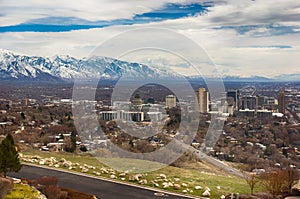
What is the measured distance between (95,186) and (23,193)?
241 cm

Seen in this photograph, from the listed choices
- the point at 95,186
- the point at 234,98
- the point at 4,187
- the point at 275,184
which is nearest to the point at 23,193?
the point at 4,187

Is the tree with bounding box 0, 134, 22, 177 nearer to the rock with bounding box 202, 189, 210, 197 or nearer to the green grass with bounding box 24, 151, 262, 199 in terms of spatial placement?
the green grass with bounding box 24, 151, 262, 199

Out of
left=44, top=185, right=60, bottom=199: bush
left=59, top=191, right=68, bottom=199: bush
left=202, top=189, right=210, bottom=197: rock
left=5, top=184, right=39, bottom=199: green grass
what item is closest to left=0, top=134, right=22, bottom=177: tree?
left=5, top=184, right=39, bottom=199: green grass

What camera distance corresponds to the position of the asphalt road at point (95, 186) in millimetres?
8492

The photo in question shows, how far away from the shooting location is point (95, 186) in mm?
9148

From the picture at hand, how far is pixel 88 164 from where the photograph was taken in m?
11.5

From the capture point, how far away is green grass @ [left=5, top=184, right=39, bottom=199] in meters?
6.69

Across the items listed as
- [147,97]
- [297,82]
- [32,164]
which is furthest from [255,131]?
[297,82]

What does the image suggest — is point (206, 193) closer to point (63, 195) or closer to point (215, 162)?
point (63, 195)

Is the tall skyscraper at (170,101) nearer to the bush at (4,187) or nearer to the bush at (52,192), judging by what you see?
the bush at (52,192)

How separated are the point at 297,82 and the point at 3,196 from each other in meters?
30.8

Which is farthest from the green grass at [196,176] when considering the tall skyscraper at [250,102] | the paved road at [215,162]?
the tall skyscraper at [250,102]

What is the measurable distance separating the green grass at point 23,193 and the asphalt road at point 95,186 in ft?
4.93

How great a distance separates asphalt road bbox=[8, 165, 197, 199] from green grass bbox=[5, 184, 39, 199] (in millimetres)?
1501
